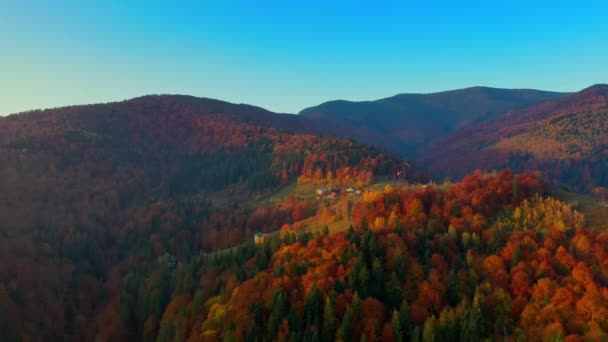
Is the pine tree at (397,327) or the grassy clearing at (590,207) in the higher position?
the grassy clearing at (590,207)

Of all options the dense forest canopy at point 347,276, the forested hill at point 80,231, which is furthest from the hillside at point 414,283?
the forested hill at point 80,231

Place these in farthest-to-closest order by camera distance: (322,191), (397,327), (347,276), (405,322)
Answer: (322,191) < (347,276) < (405,322) < (397,327)

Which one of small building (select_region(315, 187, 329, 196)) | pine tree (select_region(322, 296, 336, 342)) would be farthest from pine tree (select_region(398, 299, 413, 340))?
small building (select_region(315, 187, 329, 196))

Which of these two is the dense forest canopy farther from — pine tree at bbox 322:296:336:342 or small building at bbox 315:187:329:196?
small building at bbox 315:187:329:196

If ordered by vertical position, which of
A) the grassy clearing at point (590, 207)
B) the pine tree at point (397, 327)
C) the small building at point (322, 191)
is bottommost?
the pine tree at point (397, 327)

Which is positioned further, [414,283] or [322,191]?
[322,191]

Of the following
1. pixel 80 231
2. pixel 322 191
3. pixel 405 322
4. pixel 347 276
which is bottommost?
pixel 405 322

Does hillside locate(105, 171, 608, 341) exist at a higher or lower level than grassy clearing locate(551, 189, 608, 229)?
lower

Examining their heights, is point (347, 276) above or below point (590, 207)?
below

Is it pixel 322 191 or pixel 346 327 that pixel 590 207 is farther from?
pixel 322 191

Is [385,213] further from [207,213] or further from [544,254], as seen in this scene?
[207,213]

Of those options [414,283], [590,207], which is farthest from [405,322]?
[590,207]

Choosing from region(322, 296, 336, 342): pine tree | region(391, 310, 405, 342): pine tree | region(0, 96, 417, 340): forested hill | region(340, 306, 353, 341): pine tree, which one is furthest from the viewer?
region(0, 96, 417, 340): forested hill

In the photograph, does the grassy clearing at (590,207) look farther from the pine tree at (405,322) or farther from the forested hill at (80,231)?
the forested hill at (80,231)
